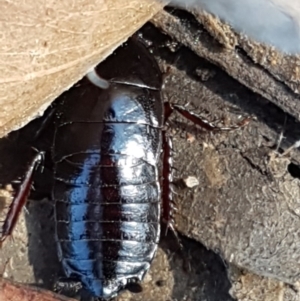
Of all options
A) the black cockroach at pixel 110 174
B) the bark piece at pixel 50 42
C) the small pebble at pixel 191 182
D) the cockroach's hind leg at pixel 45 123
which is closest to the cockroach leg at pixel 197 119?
the black cockroach at pixel 110 174

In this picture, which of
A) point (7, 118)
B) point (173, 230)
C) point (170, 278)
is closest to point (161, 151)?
point (173, 230)

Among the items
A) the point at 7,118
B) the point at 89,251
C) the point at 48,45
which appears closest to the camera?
the point at 48,45

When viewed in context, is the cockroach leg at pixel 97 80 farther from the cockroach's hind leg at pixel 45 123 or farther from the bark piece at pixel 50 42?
the bark piece at pixel 50 42

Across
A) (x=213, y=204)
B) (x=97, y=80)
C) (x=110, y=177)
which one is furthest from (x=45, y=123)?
(x=213, y=204)

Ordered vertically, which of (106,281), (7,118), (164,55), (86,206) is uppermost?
Result: (164,55)

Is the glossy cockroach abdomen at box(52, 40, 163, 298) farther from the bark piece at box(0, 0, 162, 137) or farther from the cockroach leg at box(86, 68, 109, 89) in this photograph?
the bark piece at box(0, 0, 162, 137)

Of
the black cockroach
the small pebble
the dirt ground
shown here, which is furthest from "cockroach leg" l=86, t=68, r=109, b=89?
the small pebble

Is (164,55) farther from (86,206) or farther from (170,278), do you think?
(170,278)

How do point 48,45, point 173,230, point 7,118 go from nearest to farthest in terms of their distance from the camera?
point 48,45
point 7,118
point 173,230
